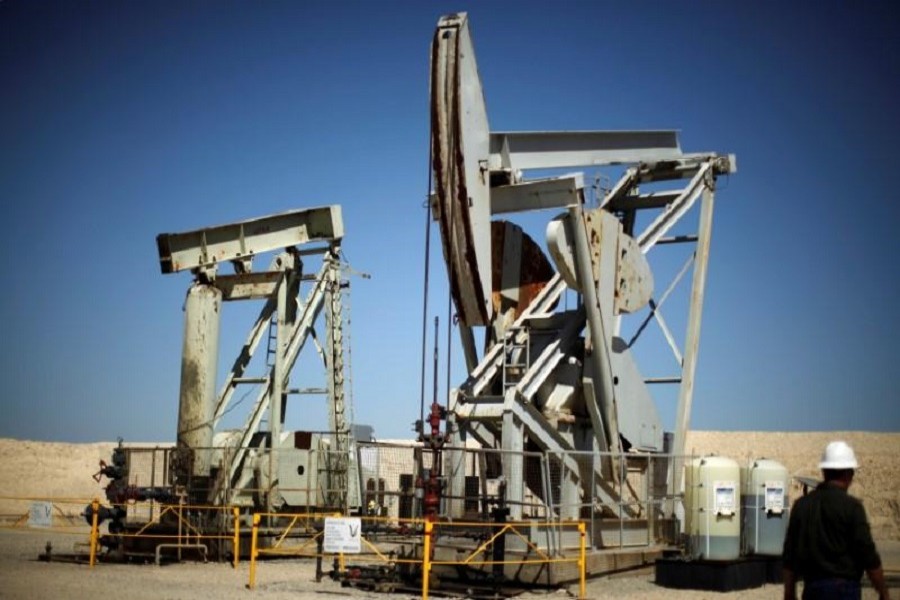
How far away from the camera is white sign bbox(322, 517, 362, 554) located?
12.8 m

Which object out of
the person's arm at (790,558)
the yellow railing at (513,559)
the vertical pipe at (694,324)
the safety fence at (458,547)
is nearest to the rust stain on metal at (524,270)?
the vertical pipe at (694,324)

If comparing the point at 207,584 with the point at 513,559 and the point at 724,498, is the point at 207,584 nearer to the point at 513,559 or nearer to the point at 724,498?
the point at 513,559

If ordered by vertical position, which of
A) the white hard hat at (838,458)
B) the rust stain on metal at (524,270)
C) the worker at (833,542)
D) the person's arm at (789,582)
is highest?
the rust stain on metal at (524,270)

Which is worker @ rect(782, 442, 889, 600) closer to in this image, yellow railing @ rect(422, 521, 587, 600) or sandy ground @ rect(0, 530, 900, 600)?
yellow railing @ rect(422, 521, 587, 600)

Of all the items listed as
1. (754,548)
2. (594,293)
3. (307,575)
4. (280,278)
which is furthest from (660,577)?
(280,278)

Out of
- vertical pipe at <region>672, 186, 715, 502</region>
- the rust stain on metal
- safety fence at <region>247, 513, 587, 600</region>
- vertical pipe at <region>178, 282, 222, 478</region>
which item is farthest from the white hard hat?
vertical pipe at <region>178, 282, 222, 478</region>

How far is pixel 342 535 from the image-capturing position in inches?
507

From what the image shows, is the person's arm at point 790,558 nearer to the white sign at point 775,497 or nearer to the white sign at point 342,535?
the white sign at point 342,535

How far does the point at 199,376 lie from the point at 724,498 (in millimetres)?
9772

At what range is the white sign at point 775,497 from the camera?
50.0ft

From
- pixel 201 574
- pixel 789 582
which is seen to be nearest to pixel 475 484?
pixel 201 574

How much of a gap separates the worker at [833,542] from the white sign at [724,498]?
881 centimetres

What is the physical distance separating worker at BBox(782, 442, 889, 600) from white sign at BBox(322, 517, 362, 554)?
738cm

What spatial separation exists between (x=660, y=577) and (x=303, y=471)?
8466mm
